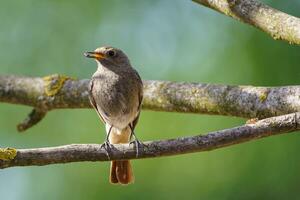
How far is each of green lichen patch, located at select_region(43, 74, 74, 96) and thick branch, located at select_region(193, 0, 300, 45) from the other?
1491mm

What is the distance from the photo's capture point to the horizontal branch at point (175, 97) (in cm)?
521

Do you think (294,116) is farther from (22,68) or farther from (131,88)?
(22,68)

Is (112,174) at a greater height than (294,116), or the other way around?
(294,116)

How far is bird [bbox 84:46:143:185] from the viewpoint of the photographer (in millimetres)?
6445

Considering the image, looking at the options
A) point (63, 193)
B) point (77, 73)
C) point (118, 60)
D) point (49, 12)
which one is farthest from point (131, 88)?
point (49, 12)

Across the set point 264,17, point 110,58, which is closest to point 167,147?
point 264,17

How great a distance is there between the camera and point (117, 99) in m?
6.55

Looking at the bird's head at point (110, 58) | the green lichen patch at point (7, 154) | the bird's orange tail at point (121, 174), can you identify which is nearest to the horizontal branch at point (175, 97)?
the bird's head at point (110, 58)

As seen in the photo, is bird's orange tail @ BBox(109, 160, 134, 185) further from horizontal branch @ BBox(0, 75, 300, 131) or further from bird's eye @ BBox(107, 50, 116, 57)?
bird's eye @ BBox(107, 50, 116, 57)

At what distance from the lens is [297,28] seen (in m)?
5.14

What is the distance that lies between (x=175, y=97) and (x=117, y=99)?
3.07 feet

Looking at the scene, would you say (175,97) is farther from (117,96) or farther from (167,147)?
(167,147)

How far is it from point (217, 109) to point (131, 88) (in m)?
1.17

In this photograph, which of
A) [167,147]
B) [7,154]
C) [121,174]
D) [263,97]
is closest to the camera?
[7,154]
